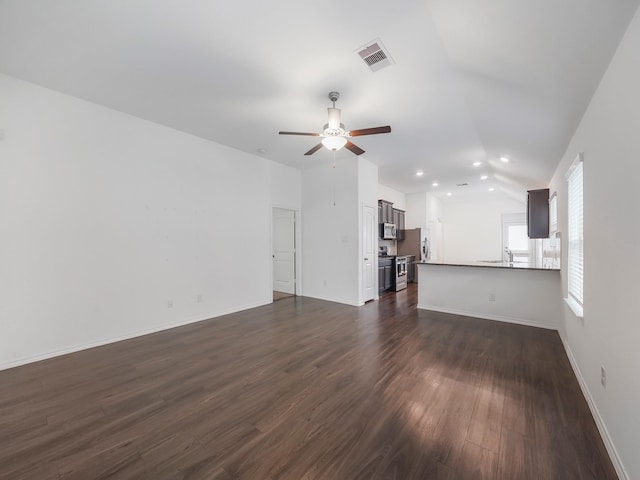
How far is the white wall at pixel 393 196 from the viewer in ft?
26.6

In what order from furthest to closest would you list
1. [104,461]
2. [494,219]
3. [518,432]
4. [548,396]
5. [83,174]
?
[494,219]
[83,174]
[548,396]
[518,432]
[104,461]

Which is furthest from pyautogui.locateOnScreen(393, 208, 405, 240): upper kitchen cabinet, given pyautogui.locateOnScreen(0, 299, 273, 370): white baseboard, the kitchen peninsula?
pyautogui.locateOnScreen(0, 299, 273, 370): white baseboard

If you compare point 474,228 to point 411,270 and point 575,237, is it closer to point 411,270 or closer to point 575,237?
point 411,270

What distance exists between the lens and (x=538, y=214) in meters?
5.01

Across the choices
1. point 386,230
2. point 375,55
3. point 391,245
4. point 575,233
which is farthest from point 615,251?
point 391,245

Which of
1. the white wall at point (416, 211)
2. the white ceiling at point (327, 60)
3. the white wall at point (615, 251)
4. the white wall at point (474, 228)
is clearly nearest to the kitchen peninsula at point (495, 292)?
the white ceiling at point (327, 60)

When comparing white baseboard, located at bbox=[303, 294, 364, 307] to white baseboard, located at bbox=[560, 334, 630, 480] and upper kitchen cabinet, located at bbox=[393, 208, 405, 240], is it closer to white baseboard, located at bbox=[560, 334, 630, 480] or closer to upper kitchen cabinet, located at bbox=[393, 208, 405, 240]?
white baseboard, located at bbox=[560, 334, 630, 480]

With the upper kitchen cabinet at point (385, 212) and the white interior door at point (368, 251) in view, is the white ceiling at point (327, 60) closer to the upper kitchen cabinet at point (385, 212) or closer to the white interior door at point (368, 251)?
the white interior door at point (368, 251)

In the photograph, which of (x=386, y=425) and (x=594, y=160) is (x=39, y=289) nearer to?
(x=386, y=425)

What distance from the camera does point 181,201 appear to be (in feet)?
14.0

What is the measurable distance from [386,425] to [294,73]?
128 inches

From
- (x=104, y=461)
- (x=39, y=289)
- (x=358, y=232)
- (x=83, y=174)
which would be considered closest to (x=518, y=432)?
(x=104, y=461)

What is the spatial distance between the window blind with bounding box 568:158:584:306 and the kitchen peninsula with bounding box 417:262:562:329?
A: 42.9 inches

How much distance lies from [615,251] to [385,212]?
6019mm
